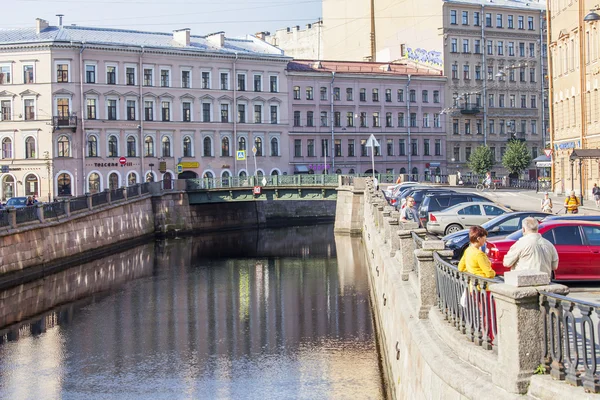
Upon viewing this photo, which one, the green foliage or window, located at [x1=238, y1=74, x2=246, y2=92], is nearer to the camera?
the green foliage

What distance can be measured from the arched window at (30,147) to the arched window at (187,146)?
437 inches

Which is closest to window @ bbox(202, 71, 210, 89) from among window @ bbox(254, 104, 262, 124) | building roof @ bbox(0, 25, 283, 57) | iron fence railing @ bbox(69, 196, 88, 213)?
building roof @ bbox(0, 25, 283, 57)

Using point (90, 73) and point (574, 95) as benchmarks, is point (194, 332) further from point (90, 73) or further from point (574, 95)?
point (90, 73)

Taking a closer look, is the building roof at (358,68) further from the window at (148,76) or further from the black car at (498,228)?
the black car at (498,228)

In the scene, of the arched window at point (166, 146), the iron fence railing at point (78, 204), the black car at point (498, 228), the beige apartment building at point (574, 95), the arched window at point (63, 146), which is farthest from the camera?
the arched window at point (166, 146)

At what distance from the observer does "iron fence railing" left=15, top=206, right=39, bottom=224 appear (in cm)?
3634

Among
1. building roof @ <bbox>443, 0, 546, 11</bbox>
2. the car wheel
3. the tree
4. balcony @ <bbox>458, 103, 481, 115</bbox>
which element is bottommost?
the car wheel

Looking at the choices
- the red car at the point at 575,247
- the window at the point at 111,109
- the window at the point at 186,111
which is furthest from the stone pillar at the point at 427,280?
the window at the point at 186,111

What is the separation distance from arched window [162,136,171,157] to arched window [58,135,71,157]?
7.26 metres

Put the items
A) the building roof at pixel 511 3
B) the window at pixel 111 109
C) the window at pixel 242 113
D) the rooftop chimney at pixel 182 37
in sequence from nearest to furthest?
the window at pixel 111 109 → the rooftop chimney at pixel 182 37 → the window at pixel 242 113 → the building roof at pixel 511 3

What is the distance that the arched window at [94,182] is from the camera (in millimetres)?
62156

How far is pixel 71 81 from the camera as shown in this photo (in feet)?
202

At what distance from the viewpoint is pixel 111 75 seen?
63.4 metres

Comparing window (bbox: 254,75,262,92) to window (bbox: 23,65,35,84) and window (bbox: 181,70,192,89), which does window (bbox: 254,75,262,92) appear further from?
window (bbox: 23,65,35,84)
